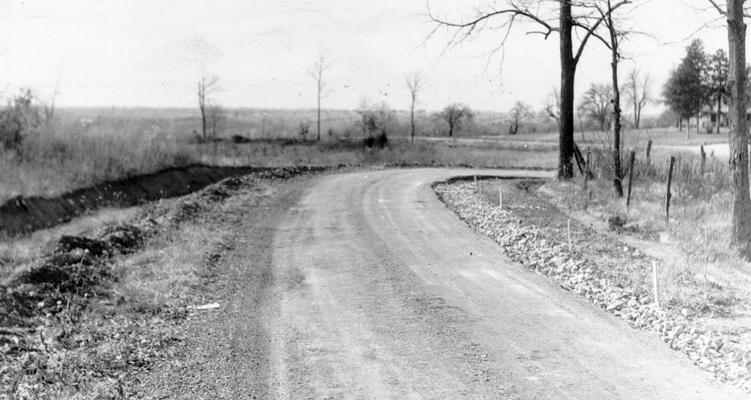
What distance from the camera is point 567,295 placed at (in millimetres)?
9812

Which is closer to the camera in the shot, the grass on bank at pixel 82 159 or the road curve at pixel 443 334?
the road curve at pixel 443 334

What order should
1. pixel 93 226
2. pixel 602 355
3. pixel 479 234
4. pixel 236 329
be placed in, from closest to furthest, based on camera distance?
pixel 602 355
pixel 236 329
pixel 479 234
pixel 93 226

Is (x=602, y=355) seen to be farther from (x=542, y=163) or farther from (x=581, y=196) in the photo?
(x=542, y=163)

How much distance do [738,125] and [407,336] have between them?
9202 millimetres

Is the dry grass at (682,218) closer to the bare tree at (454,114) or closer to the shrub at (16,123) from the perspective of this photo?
the shrub at (16,123)

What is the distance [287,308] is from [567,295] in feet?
13.6

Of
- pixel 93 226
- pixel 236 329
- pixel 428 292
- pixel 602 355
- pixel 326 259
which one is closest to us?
pixel 602 355

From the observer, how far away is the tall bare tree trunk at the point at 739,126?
507 inches

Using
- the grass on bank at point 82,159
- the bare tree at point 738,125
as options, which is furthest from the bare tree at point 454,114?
the bare tree at point 738,125

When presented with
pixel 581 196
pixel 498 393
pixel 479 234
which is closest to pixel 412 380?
pixel 498 393

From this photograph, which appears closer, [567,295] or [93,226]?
[567,295]

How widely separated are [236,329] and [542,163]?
41.4 metres

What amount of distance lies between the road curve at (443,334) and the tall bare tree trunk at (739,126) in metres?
4.86

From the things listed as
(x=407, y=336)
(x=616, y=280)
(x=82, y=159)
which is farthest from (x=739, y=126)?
(x=82, y=159)
